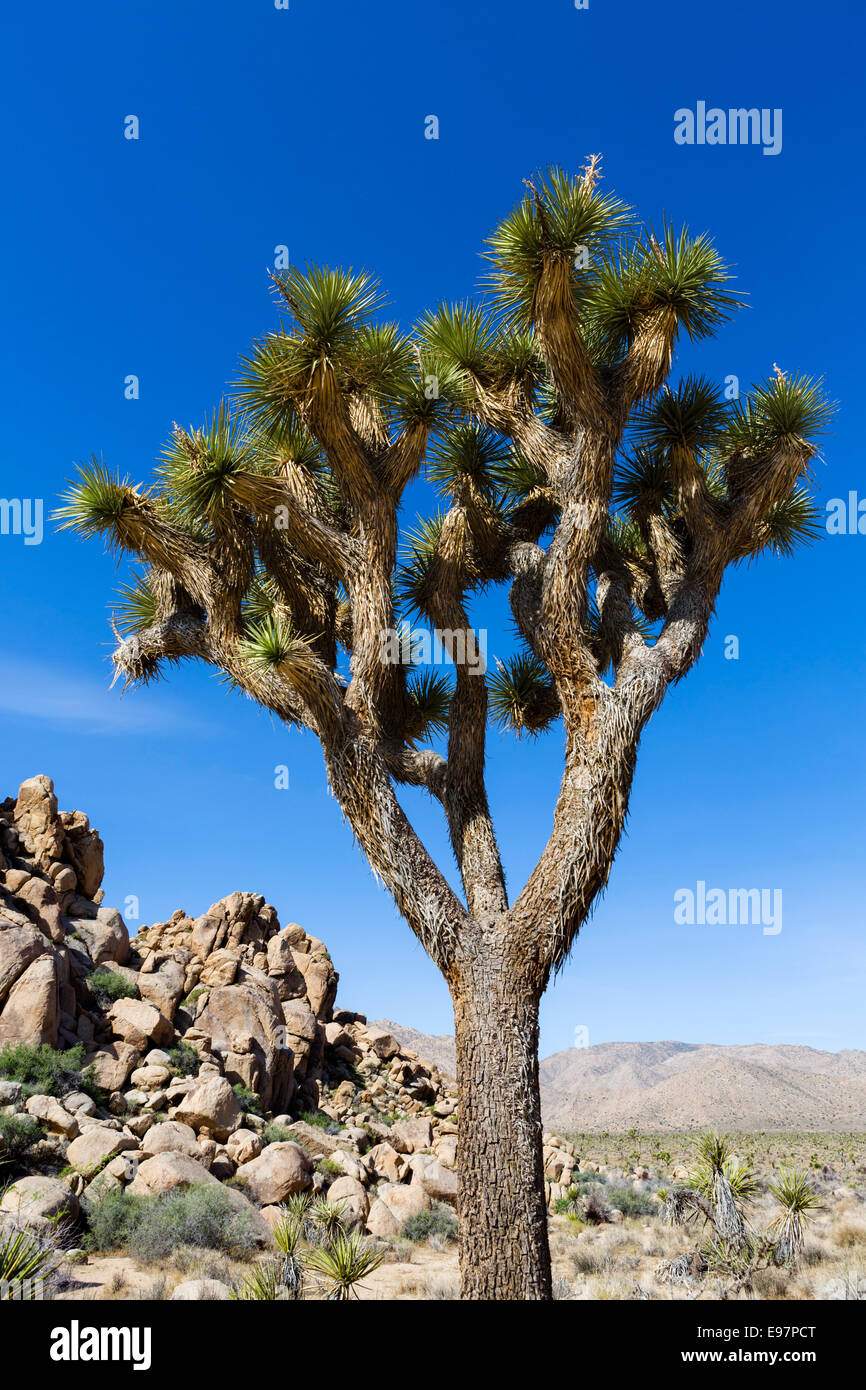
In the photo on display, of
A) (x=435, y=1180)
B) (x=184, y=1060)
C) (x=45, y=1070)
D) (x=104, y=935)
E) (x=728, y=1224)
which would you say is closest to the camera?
(x=728, y=1224)

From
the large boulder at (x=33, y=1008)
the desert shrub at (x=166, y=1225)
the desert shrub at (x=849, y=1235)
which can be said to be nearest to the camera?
the desert shrub at (x=166, y=1225)

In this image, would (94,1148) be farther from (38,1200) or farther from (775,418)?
(775,418)

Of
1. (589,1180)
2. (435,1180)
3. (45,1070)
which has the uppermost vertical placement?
(45,1070)

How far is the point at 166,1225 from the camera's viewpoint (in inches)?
369

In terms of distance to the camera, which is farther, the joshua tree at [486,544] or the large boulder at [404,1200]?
the large boulder at [404,1200]

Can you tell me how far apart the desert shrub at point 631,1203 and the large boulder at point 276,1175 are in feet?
18.2

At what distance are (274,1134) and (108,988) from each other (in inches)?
157

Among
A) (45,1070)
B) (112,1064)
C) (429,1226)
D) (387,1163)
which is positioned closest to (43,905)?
(112,1064)

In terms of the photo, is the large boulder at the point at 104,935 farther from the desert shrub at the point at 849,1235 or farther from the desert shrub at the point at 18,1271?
the desert shrub at the point at 849,1235

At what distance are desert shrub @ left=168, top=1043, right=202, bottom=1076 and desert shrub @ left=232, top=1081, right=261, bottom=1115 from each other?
0.78 m

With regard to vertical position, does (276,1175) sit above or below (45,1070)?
below

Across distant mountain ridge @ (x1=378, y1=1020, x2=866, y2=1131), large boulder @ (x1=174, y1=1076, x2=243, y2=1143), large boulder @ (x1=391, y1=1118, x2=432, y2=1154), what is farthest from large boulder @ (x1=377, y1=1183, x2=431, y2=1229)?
distant mountain ridge @ (x1=378, y1=1020, x2=866, y2=1131)

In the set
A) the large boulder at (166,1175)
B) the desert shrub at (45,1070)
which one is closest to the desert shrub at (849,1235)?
the large boulder at (166,1175)

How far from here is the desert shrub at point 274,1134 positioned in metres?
13.8
